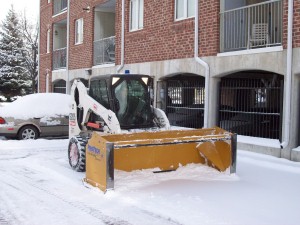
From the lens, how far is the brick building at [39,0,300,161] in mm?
10547

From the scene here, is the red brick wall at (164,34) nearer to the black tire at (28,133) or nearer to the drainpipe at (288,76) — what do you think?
the drainpipe at (288,76)

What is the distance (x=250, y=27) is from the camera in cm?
1254

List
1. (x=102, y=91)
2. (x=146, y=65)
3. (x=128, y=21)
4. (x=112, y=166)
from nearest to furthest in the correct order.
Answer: (x=112, y=166)
(x=102, y=91)
(x=146, y=65)
(x=128, y=21)

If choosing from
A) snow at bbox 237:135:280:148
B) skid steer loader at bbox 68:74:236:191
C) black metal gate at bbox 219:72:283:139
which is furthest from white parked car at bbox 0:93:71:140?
snow at bbox 237:135:280:148

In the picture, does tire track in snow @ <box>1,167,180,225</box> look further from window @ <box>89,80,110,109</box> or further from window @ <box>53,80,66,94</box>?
window @ <box>53,80,66,94</box>

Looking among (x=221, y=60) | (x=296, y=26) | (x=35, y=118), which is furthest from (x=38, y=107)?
(x=296, y=26)

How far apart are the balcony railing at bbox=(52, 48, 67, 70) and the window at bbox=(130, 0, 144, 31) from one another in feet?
25.5

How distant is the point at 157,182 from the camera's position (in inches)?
315

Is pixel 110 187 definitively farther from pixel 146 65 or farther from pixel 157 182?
pixel 146 65

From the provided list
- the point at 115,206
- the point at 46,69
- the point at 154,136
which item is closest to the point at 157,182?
the point at 154,136

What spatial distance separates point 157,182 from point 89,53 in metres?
13.7

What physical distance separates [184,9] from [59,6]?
13.5m

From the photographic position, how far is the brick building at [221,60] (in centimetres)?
1055

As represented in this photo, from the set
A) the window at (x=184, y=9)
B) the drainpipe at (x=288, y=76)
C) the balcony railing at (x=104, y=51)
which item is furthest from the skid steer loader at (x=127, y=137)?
the balcony railing at (x=104, y=51)
